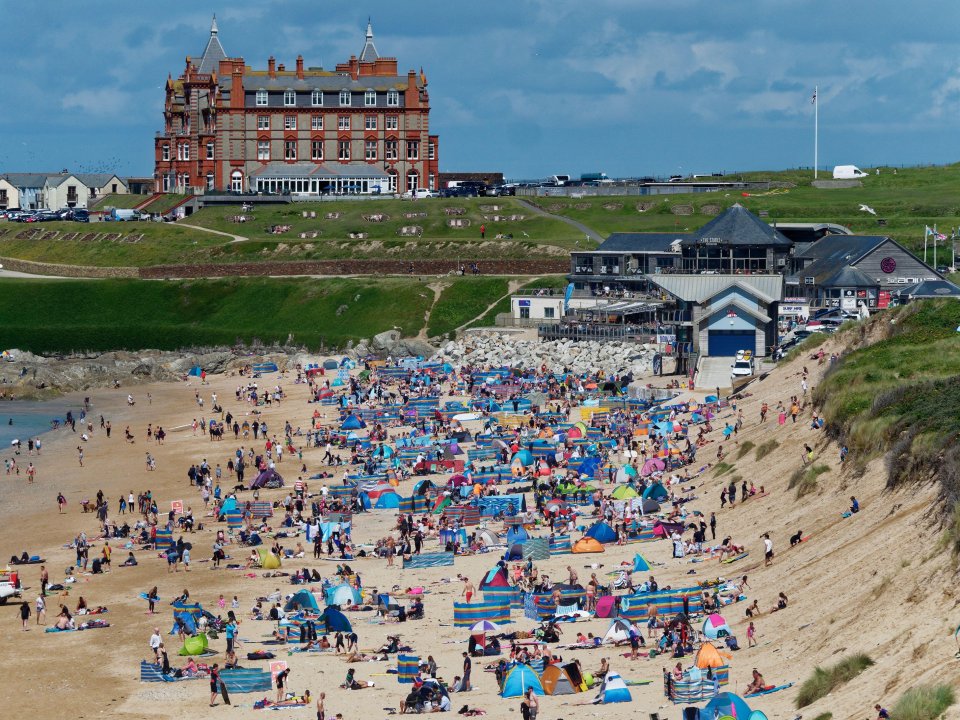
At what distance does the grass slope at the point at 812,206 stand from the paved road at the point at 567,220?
2.44ft

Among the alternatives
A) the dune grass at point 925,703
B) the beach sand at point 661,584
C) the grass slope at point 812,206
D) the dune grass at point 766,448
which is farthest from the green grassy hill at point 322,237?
the dune grass at point 925,703

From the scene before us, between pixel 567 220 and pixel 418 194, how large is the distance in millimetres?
17966

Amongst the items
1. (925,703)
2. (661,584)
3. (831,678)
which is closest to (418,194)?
(661,584)

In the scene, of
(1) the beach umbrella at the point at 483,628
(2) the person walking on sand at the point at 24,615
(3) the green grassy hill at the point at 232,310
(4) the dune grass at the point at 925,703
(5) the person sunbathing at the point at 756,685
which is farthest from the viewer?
(3) the green grassy hill at the point at 232,310

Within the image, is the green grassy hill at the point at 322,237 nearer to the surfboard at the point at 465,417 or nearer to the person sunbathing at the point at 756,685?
the surfboard at the point at 465,417

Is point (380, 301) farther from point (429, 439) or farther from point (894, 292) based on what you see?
point (429, 439)

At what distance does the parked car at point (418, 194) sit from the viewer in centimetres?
13250

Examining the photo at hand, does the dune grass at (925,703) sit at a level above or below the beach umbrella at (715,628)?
above

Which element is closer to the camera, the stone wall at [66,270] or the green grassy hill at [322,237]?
the green grassy hill at [322,237]

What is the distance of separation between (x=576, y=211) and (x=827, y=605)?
97067 mm

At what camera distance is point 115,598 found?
38.8 m

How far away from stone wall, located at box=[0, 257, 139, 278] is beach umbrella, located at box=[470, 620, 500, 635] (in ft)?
297

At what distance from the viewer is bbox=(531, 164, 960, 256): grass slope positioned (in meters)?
110

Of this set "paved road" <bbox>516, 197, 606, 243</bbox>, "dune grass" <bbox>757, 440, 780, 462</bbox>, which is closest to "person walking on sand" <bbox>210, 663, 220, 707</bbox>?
"dune grass" <bbox>757, 440, 780, 462</bbox>
